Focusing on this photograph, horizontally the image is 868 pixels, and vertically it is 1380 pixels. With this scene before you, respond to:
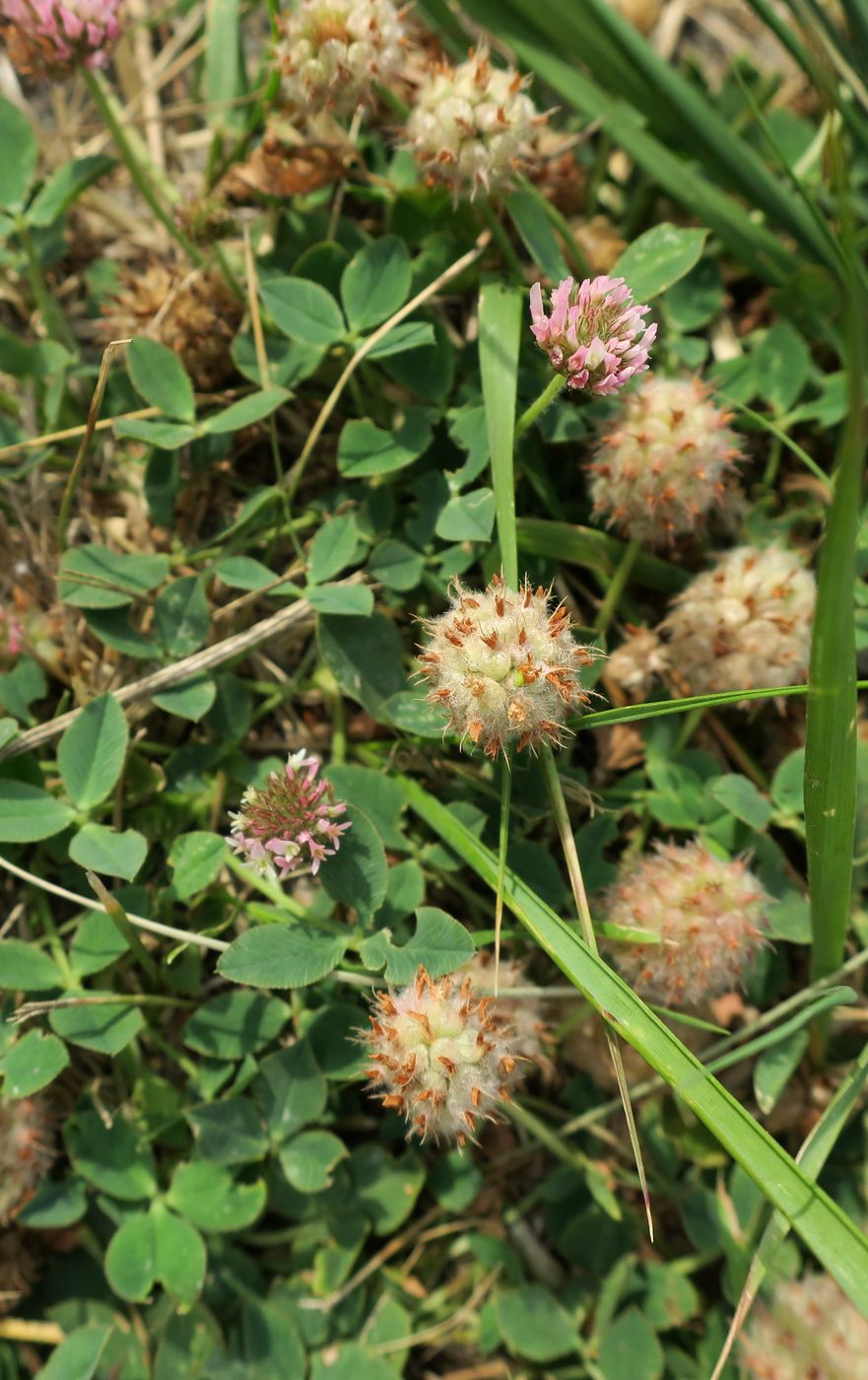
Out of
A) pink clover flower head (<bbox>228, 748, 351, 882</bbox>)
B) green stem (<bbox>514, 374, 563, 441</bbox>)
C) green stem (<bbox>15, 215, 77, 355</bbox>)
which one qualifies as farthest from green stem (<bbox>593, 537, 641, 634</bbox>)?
green stem (<bbox>15, 215, 77, 355</bbox>)

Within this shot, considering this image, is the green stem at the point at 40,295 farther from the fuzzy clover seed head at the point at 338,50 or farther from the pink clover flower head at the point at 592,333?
the pink clover flower head at the point at 592,333

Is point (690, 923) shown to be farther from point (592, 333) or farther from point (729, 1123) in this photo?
point (592, 333)

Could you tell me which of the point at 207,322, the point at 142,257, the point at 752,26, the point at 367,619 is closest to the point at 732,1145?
the point at 367,619

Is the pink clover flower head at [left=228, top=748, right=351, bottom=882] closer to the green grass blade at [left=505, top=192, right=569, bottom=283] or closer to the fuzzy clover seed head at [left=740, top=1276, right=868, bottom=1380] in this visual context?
the green grass blade at [left=505, top=192, right=569, bottom=283]

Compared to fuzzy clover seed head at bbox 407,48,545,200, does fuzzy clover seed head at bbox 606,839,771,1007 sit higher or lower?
lower

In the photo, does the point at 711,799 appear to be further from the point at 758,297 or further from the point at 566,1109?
the point at 758,297

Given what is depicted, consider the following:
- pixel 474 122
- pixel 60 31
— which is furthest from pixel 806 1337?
pixel 60 31

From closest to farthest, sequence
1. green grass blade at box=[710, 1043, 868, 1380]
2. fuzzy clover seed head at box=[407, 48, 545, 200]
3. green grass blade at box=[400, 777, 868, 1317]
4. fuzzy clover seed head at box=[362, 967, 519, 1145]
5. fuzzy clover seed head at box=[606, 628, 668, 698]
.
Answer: green grass blade at box=[400, 777, 868, 1317]
fuzzy clover seed head at box=[362, 967, 519, 1145]
green grass blade at box=[710, 1043, 868, 1380]
fuzzy clover seed head at box=[407, 48, 545, 200]
fuzzy clover seed head at box=[606, 628, 668, 698]
